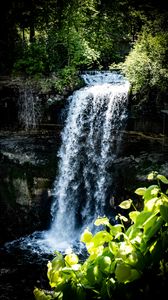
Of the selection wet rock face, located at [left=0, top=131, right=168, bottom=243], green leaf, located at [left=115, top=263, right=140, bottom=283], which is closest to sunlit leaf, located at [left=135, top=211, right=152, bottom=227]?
green leaf, located at [left=115, top=263, right=140, bottom=283]

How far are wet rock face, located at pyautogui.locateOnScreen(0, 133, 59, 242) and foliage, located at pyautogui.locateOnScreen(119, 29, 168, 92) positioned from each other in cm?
457

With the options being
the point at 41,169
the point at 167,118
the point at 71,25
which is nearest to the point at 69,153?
the point at 41,169

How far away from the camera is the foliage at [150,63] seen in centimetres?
1227

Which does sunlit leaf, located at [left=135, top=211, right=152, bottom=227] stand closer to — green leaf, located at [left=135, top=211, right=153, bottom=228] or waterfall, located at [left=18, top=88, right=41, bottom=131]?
green leaf, located at [left=135, top=211, right=153, bottom=228]

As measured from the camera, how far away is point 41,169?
527 inches

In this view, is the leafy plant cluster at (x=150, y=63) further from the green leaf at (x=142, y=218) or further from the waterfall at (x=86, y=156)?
the green leaf at (x=142, y=218)

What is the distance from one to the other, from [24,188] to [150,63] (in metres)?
6.76

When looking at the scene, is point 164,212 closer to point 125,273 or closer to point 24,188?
point 125,273

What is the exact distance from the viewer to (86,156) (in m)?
13.8

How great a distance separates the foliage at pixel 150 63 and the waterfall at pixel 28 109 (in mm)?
3979

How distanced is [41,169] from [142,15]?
8645 mm

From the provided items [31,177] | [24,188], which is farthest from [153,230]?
[24,188]

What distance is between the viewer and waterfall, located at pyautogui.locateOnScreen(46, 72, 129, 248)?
43.5 feet

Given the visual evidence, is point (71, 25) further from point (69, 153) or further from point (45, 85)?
point (69, 153)
